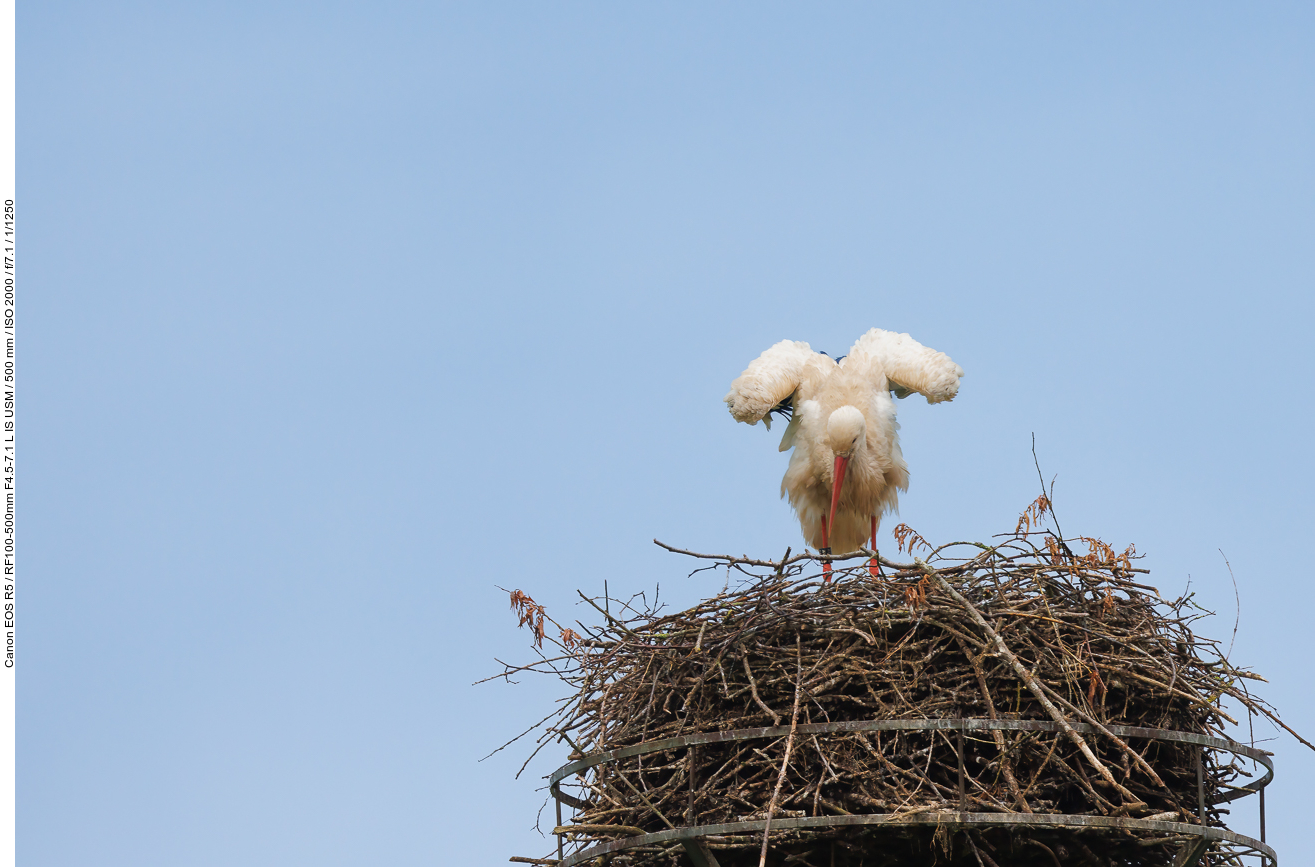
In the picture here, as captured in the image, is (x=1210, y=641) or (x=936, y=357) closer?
(x=1210, y=641)

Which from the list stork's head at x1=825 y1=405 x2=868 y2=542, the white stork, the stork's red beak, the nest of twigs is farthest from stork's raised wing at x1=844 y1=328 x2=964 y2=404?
the nest of twigs

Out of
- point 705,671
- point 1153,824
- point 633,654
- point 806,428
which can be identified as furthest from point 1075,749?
point 806,428

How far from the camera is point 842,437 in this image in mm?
11797

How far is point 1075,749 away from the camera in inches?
304

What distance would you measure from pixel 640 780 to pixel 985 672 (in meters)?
1.84

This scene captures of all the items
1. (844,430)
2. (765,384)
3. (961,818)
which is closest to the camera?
(961,818)

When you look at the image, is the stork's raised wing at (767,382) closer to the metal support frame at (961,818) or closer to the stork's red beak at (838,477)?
the stork's red beak at (838,477)

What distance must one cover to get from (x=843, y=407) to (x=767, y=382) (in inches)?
28.5

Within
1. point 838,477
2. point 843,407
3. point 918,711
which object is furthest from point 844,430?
point 918,711

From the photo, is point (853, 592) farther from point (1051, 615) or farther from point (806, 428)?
point (806, 428)

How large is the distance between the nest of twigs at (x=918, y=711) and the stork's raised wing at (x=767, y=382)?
159 inches

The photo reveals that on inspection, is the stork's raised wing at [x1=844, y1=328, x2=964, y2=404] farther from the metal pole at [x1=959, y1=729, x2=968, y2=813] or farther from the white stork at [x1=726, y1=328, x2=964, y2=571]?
the metal pole at [x1=959, y1=729, x2=968, y2=813]

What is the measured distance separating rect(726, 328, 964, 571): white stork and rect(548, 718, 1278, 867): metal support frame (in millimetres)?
4529

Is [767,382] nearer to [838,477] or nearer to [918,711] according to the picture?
[838,477]
